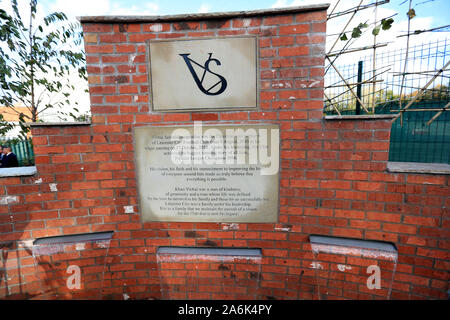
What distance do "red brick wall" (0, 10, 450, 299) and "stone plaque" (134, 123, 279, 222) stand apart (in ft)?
0.29

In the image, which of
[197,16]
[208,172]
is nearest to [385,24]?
[197,16]

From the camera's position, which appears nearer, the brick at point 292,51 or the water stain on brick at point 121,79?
the brick at point 292,51

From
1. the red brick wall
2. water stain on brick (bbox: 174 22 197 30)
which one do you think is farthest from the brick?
water stain on brick (bbox: 174 22 197 30)

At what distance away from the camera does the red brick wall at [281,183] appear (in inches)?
65.6

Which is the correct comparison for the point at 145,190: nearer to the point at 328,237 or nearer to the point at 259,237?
the point at 259,237

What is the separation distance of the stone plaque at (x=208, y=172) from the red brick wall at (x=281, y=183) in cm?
9

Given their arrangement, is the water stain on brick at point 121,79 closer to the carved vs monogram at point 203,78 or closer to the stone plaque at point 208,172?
the stone plaque at point 208,172

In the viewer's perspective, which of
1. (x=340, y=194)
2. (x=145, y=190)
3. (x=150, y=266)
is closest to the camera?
(x=340, y=194)

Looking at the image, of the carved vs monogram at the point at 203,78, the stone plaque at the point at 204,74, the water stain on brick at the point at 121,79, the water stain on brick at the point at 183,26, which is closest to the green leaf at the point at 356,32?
the stone plaque at the point at 204,74

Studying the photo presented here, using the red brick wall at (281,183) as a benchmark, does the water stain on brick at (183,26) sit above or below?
above

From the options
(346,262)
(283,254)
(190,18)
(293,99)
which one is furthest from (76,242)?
(346,262)

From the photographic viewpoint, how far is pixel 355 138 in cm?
168

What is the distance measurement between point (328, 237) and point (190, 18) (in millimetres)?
2347

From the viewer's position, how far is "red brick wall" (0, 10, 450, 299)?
1.67 meters
